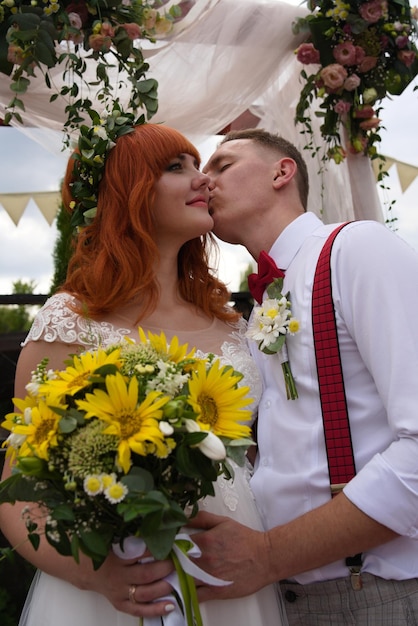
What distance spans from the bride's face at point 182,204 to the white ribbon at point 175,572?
47.6 inches

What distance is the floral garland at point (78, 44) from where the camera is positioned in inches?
95.2

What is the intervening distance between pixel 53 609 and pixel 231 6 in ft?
7.86

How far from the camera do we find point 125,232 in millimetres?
2338

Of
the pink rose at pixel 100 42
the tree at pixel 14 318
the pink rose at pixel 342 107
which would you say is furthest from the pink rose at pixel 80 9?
the tree at pixel 14 318

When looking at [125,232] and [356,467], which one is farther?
[125,232]

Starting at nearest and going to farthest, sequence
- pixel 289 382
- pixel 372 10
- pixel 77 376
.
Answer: pixel 77 376 → pixel 289 382 → pixel 372 10

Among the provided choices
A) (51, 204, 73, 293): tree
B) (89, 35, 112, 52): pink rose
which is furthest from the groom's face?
(51, 204, 73, 293): tree

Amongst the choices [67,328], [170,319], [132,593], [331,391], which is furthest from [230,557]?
[170,319]

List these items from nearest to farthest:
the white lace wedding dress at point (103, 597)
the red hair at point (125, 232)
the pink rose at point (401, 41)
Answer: the white lace wedding dress at point (103, 597)
the red hair at point (125, 232)
the pink rose at point (401, 41)

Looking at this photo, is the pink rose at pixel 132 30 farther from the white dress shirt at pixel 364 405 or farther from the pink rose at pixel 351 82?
the white dress shirt at pixel 364 405

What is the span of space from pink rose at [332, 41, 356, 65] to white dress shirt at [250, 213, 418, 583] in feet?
4.22

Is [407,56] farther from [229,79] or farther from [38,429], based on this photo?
[38,429]

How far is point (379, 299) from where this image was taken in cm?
161

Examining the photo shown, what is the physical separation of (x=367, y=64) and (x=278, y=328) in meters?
1.63
